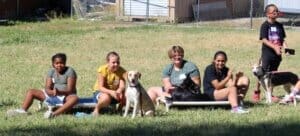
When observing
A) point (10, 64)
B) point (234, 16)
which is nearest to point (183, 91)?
point (10, 64)

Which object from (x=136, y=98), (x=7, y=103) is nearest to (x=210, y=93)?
(x=136, y=98)

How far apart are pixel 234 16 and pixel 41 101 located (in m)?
24.6

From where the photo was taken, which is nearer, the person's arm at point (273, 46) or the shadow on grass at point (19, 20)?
the person's arm at point (273, 46)

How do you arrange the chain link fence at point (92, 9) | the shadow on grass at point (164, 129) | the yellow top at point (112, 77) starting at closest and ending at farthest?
the shadow on grass at point (164, 129) < the yellow top at point (112, 77) < the chain link fence at point (92, 9)

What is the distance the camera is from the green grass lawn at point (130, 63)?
28.7 feet

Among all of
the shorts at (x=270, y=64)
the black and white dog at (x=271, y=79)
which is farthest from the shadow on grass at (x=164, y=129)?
the shorts at (x=270, y=64)

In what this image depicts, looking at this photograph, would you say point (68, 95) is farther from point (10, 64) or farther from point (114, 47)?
point (114, 47)

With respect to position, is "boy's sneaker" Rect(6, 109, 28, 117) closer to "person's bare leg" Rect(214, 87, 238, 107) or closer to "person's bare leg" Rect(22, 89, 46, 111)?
"person's bare leg" Rect(22, 89, 46, 111)

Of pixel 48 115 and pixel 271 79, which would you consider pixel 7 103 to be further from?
pixel 271 79

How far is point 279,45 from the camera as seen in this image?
479 inches

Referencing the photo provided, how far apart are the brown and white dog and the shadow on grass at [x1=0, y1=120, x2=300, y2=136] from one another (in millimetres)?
549

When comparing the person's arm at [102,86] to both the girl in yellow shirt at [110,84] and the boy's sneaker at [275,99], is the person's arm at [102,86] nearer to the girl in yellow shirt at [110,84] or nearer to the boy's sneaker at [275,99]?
the girl in yellow shirt at [110,84]

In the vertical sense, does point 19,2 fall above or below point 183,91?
above

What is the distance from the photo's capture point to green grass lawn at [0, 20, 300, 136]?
8734mm
